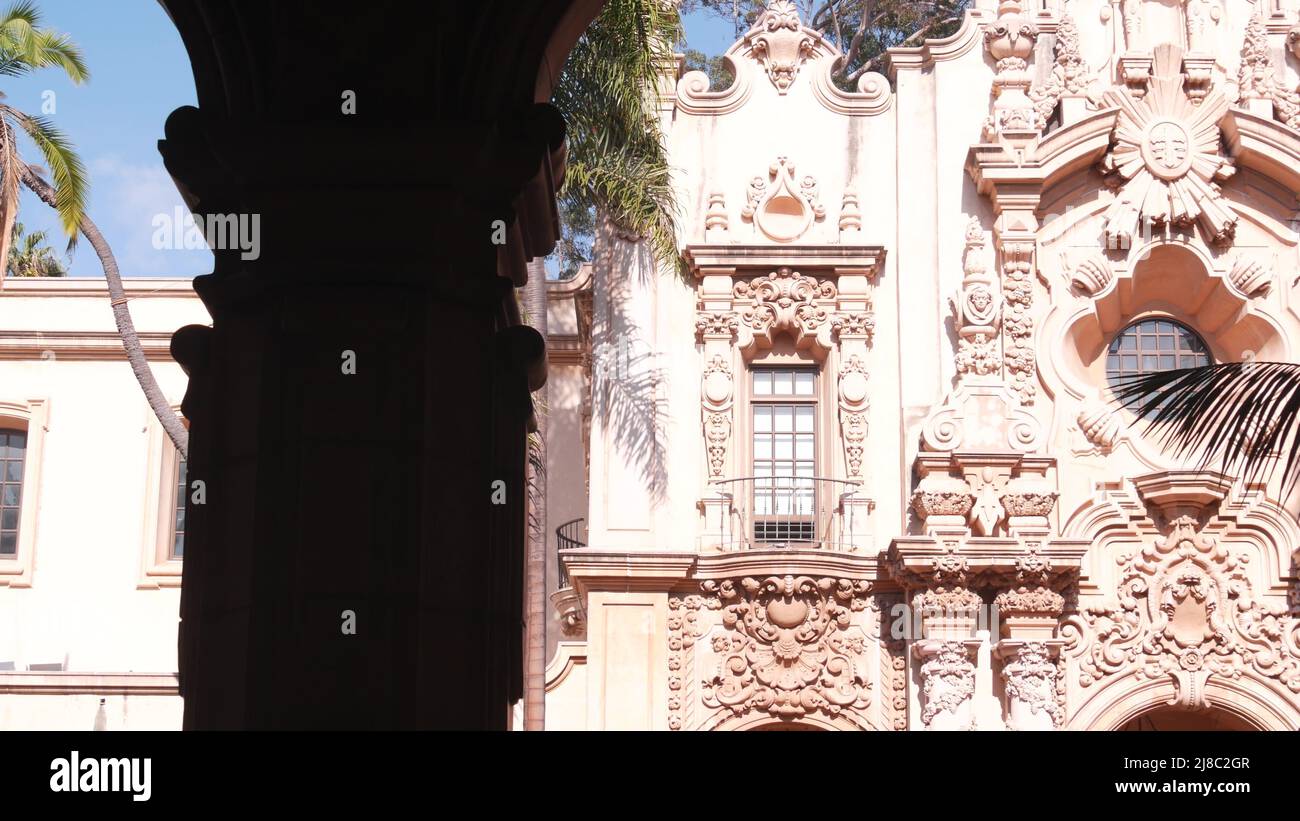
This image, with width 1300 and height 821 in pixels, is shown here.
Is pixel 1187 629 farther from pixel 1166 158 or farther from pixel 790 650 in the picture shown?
pixel 1166 158

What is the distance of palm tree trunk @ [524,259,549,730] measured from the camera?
1836cm

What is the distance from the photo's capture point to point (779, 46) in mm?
22906

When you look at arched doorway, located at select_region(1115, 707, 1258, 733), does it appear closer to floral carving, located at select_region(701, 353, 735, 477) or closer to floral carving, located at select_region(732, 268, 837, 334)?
floral carving, located at select_region(701, 353, 735, 477)

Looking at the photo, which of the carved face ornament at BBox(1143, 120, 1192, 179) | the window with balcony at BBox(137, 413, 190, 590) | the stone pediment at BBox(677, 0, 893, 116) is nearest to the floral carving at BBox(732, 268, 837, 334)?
the stone pediment at BBox(677, 0, 893, 116)

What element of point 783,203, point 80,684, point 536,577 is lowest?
point 80,684

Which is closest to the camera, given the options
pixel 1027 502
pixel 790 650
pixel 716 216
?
pixel 1027 502

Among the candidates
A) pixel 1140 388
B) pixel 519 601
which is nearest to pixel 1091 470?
pixel 1140 388

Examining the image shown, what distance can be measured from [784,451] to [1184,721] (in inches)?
230

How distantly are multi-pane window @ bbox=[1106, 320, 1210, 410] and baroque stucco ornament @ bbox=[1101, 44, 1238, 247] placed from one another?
1421mm

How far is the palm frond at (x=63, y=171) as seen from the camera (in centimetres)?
2244

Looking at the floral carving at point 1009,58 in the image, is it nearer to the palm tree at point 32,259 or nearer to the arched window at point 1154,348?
the arched window at point 1154,348

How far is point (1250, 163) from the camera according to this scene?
22016 mm

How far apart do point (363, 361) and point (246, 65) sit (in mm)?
1066

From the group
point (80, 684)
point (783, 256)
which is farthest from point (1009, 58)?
point (80, 684)
